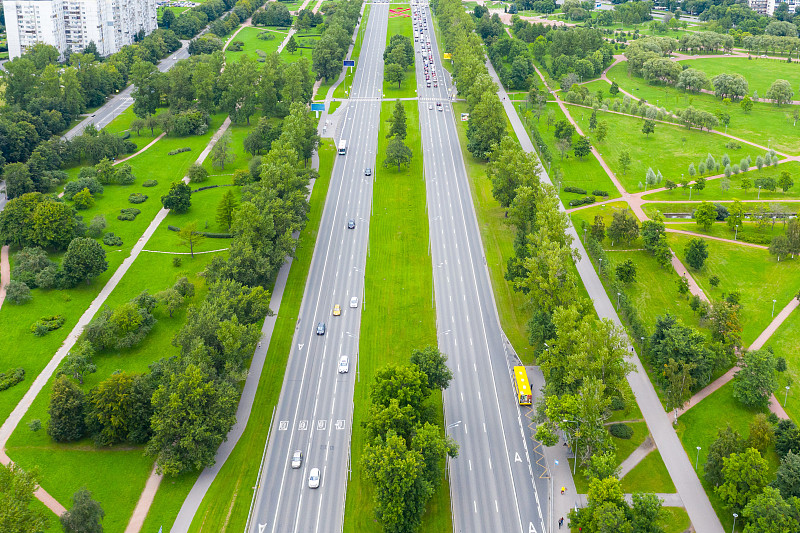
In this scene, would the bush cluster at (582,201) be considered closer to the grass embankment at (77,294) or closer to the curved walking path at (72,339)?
the curved walking path at (72,339)

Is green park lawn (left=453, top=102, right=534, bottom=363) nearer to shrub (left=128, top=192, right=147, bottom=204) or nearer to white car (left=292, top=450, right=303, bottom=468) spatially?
white car (left=292, top=450, right=303, bottom=468)

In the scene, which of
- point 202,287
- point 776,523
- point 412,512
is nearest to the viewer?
point 776,523

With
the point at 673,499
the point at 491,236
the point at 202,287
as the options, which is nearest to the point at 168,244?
the point at 202,287

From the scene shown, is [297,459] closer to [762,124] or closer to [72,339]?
[72,339]

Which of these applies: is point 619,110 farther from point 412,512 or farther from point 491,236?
point 412,512

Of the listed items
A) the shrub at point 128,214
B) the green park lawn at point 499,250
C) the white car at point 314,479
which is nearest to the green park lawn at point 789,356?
the green park lawn at point 499,250

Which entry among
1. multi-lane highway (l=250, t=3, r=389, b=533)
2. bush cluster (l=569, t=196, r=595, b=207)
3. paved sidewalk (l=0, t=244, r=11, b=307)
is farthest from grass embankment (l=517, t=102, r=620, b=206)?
paved sidewalk (l=0, t=244, r=11, b=307)
